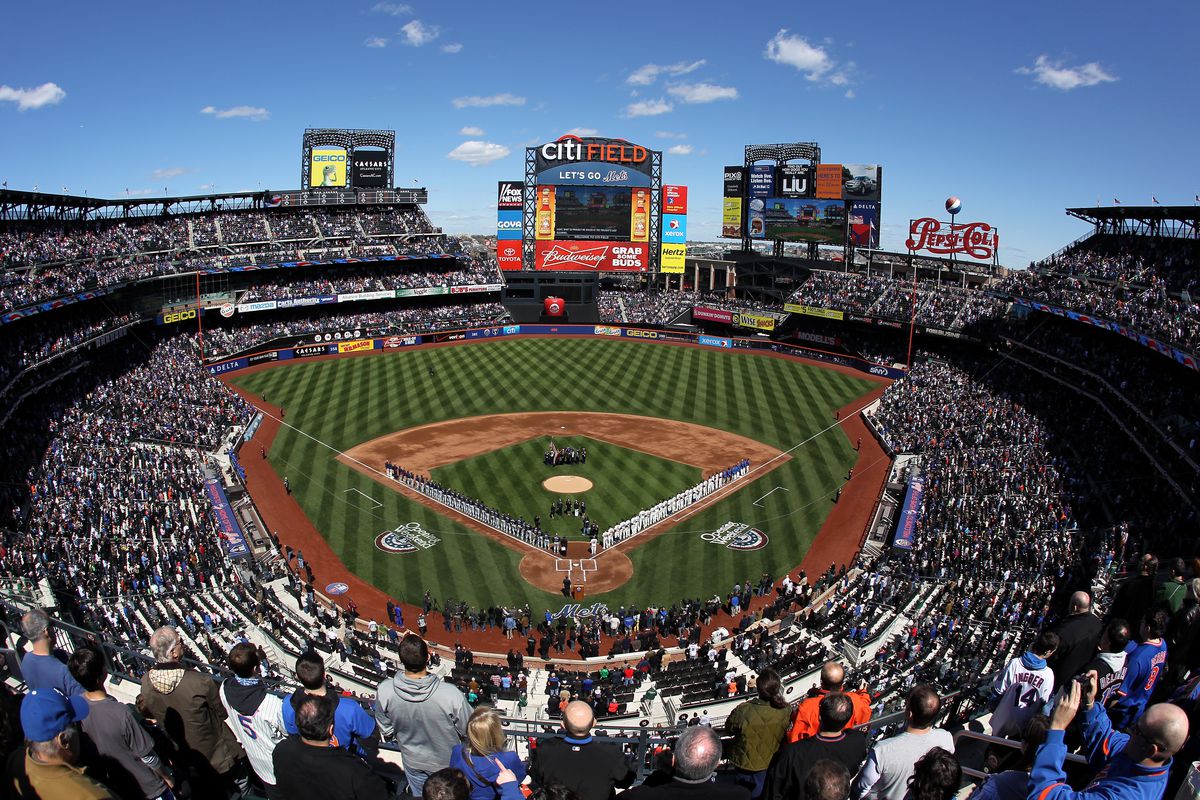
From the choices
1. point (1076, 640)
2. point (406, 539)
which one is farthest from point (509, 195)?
point (1076, 640)

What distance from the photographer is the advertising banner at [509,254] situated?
7412cm

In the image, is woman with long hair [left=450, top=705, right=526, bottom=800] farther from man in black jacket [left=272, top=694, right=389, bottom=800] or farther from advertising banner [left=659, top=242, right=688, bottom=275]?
advertising banner [left=659, top=242, right=688, bottom=275]

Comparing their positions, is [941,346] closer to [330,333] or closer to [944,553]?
[944,553]

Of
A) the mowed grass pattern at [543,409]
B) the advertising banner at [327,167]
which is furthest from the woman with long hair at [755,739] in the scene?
the advertising banner at [327,167]

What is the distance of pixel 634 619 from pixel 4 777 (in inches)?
781

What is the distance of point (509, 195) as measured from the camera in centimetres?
7319

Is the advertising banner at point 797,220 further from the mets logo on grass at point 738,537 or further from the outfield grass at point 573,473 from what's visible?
the mets logo on grass at point 738,537

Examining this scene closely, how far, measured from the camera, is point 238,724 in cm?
709

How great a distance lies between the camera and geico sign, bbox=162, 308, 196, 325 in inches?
2274

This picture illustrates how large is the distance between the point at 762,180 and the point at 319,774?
7654 cm

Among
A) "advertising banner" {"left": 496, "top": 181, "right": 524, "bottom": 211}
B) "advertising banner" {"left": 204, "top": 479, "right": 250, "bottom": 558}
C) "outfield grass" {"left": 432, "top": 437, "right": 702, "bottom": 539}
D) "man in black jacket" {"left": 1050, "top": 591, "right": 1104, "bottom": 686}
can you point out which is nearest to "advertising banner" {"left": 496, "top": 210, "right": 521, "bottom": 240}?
"advertising banner" {"left": 496, "top": 181, "right": 524, "bottom": 211}

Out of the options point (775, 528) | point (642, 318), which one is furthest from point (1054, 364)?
point (642, 318)

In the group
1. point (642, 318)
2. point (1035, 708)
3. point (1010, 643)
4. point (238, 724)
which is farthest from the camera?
point (642, 318)

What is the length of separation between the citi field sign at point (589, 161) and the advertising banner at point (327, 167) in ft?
78.5
